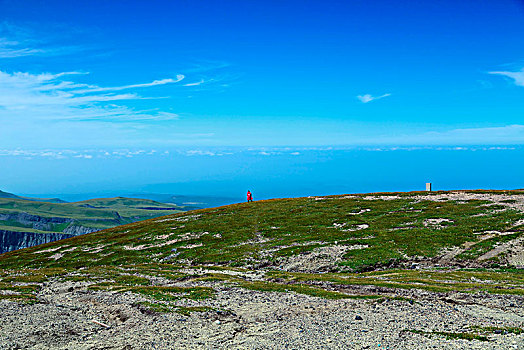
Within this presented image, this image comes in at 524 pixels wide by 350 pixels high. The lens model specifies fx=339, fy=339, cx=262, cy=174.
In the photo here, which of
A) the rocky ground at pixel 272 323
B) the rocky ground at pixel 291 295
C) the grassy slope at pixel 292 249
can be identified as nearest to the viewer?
the rocky ground at pixel 272 323

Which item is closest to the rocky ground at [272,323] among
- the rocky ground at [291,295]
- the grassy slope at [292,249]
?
the rocky ground at [291,295]

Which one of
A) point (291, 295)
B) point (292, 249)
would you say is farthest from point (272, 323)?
point (292, 249)

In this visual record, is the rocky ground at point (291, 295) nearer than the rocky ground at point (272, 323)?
No

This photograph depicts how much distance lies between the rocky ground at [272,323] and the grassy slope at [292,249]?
3.30 m

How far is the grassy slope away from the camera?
35812 millimetres

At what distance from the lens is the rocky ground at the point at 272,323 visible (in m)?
21.4

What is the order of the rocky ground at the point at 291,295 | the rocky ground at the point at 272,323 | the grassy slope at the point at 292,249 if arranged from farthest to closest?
the grassy slope at the point at 292,249 → the rocky ground at the point at 291,295 → the rocky ground at the point at 272,323

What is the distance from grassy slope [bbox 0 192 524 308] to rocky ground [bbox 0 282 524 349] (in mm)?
3301

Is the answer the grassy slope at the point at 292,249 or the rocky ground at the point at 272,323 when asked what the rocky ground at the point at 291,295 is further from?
the grassy slope at the point at 292,249

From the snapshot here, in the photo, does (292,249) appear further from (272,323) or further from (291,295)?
(272,323)

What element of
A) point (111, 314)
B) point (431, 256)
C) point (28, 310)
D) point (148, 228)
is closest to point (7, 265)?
point (148, 228)

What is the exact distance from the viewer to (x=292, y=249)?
53469 millimetres

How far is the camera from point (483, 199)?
73000 millimetres

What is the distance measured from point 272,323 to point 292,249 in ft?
95.4
